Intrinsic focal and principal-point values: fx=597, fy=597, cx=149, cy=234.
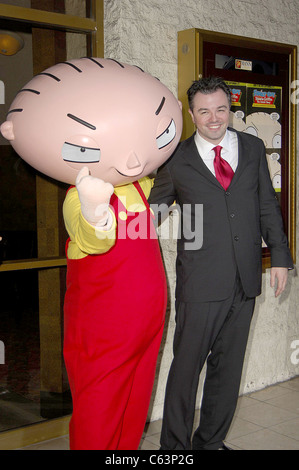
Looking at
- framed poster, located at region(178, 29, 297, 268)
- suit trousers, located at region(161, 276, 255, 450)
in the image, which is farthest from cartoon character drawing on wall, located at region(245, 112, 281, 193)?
suit trousers, located at region(161, 276, 255, 450)

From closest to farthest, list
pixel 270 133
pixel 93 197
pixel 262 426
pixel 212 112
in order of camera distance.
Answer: pixel 93 197 < pixel 212 112 < pixel 262 426 < pixel 270 133

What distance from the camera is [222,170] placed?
8.66 feet

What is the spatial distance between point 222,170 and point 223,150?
0.11 metres

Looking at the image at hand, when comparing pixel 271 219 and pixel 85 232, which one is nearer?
pixel 85 232

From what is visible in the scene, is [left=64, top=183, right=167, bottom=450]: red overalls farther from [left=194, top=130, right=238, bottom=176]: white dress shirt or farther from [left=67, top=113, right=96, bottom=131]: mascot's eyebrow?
[left=194, top=130, right=238, bottom=176]: white dress shirt

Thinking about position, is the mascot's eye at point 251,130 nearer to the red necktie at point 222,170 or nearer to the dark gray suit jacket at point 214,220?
the dark gray suit jacket at point 214,220

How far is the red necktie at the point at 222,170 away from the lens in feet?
8.64

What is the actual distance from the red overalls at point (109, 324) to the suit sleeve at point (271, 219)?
2.54ft

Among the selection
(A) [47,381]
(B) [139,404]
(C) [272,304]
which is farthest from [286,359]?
(B) [139,404]

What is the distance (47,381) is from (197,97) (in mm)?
1684

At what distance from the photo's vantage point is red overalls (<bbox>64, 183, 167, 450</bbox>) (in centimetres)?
211

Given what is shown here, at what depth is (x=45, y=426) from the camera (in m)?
3.10

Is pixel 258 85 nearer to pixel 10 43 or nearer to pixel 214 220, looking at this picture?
pixel 214 220

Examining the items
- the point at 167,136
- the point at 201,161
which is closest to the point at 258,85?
the point at 201,161
